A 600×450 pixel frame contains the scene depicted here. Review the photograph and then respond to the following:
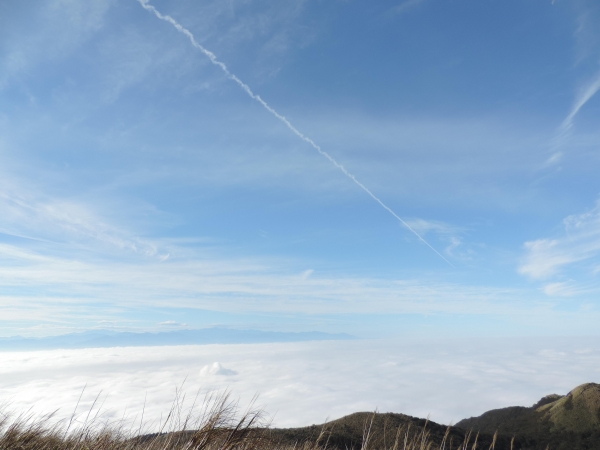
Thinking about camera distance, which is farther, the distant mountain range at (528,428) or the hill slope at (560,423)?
the hill slope at (560,423)

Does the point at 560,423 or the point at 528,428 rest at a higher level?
the point at 560,423

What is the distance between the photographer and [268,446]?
11.0 metres

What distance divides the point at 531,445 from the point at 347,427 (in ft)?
105

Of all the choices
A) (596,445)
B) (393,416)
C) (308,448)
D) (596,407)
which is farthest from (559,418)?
(308,448)

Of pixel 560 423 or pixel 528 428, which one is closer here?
pixel 560 423

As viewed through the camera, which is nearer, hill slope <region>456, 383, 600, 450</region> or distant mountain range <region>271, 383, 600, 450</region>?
distant mountain range <region>271, 383, 600, 450</region>

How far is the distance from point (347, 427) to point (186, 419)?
71912 millimetres

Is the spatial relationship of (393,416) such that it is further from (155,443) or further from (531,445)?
(155,443)

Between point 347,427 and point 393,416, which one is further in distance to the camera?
point 393,416

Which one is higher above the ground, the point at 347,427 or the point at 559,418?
the point at 559,418

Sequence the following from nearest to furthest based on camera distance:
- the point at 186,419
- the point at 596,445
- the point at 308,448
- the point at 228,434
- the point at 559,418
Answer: the point at 228,434, the point at 186,419, the point at 308,448, the point at 596,445, the point at 559,418

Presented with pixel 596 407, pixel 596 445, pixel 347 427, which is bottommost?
pixel 347 427

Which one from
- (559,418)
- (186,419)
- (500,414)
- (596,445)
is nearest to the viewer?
(186,419)

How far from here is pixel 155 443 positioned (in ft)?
30.0
